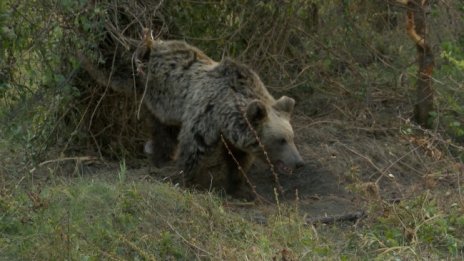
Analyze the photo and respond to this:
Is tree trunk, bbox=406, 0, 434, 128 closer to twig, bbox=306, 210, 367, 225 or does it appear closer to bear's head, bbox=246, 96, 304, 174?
bear's head, bbox=246, 96, 304, 174

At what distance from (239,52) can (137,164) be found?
60.3 inches

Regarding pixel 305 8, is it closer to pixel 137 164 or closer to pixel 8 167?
pixel 137 164

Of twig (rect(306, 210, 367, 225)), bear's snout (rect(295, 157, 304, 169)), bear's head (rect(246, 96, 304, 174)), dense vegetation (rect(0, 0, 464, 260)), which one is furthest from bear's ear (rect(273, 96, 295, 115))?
twig (rect(306, 210, 367, 225))

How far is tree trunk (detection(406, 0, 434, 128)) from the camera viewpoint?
821 centimetres

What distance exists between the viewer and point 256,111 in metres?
7.30

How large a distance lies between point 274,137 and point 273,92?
1672mm

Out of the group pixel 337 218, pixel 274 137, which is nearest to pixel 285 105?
pixel 274 137

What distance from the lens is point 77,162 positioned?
7605mm

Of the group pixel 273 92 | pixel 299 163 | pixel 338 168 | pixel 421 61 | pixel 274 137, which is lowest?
pixel 338 168

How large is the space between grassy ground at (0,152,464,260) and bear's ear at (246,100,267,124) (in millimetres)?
1144

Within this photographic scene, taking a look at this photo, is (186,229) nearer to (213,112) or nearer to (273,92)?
(213,112)

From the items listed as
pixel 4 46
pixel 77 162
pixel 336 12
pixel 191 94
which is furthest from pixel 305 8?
pixel 4 46

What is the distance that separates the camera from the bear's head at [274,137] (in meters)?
7.32

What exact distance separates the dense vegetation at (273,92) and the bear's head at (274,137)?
0.42 meters
